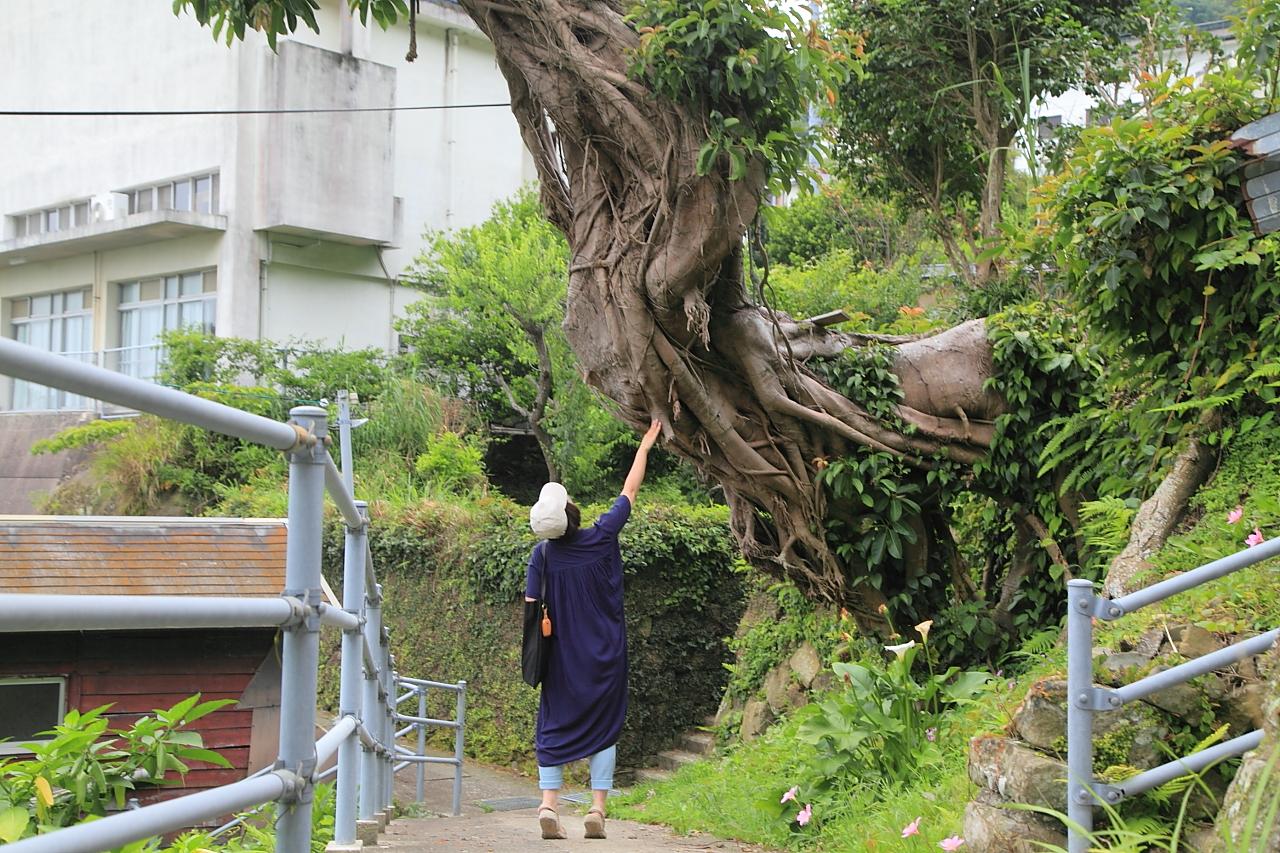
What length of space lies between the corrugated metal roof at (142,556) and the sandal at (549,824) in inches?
164

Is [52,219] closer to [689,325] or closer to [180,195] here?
[180,195]

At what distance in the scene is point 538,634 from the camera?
19.3ft

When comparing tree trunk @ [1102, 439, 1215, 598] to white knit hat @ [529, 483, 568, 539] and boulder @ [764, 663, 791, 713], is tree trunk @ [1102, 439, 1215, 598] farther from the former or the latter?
boulder @ [764, 663, 791, 713]

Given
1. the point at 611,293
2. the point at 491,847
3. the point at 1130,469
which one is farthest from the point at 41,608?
the point at 1130,469

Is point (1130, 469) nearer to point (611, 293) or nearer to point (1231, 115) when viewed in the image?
point (1231, 115)

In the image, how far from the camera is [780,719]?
9.26m

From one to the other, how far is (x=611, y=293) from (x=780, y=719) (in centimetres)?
403

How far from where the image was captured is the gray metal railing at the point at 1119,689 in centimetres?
312

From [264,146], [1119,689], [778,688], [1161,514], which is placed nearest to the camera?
[1119,689]

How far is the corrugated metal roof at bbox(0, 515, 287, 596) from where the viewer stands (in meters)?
9.17

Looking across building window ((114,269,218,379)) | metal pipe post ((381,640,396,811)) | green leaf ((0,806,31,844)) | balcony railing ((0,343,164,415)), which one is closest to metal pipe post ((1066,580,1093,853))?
green leaf ((0,806,31,844))

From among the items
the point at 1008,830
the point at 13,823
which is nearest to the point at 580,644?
the point at 1008,830

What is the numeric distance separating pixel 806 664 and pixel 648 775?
11.1 ft

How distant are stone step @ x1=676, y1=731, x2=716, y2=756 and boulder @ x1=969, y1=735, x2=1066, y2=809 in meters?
8.24
